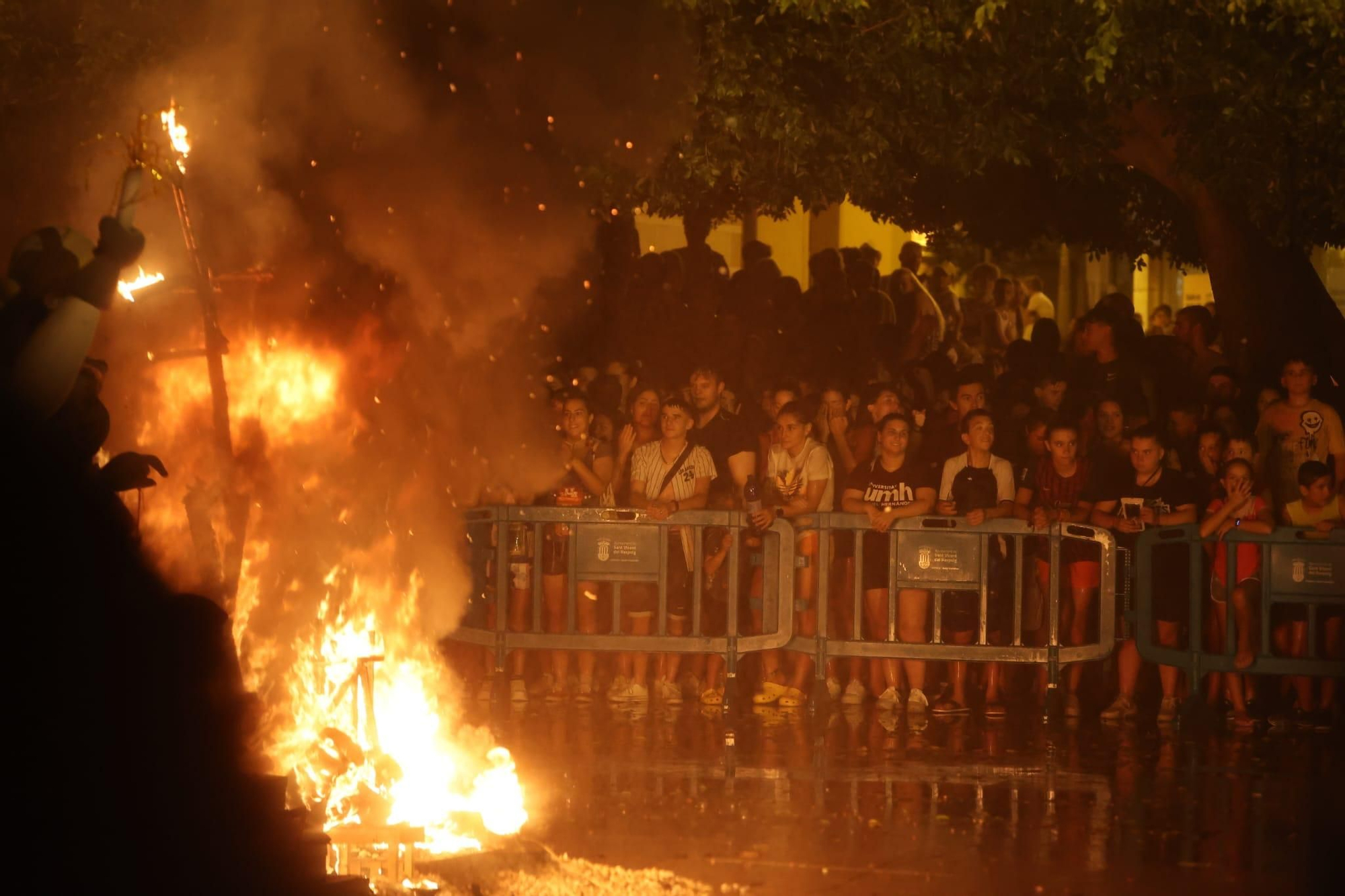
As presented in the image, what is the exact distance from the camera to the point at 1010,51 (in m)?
A: 11.0

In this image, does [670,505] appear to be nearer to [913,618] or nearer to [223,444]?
[913,618]

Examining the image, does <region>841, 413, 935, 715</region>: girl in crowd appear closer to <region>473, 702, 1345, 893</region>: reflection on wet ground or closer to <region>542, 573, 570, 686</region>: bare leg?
<region>473, 702, 1345, 893</region>: reflection on wet ground

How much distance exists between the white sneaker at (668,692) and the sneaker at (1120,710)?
2266 mm

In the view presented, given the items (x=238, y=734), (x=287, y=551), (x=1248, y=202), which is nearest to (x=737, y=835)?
(x=287, y=551)

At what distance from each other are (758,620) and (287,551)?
3469 mm

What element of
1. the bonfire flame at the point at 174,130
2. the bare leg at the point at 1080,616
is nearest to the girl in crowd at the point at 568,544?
the bare leg at the point at 1080,616

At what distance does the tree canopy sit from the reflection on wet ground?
10.6ft

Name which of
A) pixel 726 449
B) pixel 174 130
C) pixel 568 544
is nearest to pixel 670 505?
pixel 568 544

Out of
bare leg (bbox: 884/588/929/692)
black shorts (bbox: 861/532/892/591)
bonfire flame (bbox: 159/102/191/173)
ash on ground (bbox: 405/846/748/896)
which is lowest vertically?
ash on ground (bbox: 405/846/748/896)

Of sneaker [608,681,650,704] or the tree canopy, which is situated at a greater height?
the tree canopy

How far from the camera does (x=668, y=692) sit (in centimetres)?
1098

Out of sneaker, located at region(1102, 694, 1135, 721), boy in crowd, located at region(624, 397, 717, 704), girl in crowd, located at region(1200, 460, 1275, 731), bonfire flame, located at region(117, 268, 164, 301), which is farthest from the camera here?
boy in crowd, located at region(624, 397, 717, 704)

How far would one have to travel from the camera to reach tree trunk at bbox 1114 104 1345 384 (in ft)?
43.9

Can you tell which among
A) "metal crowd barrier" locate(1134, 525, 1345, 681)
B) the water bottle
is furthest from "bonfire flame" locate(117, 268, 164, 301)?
"metal crowd barrier" locate(1134, 525, 1345, 681)
